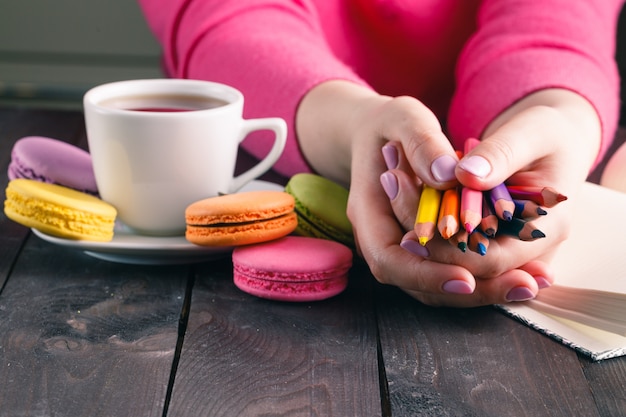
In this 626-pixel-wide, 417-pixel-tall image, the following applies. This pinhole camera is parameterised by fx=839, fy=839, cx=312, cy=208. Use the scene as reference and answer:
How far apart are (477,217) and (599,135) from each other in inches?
16.0

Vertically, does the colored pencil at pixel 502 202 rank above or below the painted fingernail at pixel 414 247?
above

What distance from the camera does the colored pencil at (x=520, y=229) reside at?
1.80 feet

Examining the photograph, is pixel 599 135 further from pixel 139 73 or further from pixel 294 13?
pixel 139 73

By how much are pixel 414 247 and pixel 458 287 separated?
0.16ft

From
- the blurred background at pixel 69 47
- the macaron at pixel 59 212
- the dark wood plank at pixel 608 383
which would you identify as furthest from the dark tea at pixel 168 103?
the blurred background at pixel 69 47

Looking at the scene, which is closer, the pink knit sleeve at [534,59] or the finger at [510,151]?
the finger at [510,151]

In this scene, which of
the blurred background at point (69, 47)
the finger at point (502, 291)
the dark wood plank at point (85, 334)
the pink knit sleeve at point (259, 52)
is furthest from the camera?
the blurred background at point (69, 47)

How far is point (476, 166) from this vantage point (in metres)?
0.57

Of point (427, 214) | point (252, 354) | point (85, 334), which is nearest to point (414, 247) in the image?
point (427, 214)

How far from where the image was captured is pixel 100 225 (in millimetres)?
696

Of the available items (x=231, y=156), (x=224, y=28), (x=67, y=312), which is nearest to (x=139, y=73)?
(x=224, y=28)

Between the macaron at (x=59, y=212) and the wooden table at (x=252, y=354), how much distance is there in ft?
0.12

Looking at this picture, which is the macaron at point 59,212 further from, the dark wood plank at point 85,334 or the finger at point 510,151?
the finger at point 510,151

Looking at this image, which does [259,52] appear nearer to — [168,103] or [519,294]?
[168,103]
